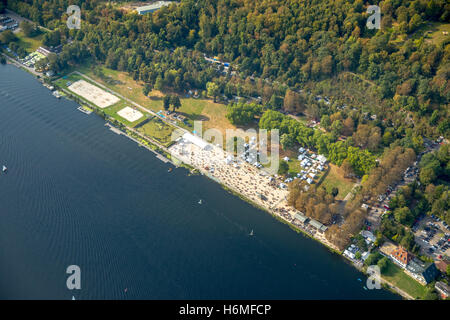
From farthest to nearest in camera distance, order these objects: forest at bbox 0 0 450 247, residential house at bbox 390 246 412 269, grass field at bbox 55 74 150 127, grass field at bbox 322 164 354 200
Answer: grass field at bbox 55 74 150 127 → forest at bbox 0 0 450 247 → grass field at bbox 322 164 354 200 → residential house at bbox 390 246 412 269

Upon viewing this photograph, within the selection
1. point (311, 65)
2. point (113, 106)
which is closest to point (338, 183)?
point (311, 65)

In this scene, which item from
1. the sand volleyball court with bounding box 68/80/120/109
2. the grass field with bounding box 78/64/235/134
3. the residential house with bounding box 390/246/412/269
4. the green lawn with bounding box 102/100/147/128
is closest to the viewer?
the residential house with bounding box 390/246/412/269

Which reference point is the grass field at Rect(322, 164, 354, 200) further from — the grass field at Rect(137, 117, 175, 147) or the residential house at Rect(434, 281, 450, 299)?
the grass field at Rect(137, 117, 175, 147)

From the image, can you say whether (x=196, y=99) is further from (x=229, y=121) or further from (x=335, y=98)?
(x=335, y=98)

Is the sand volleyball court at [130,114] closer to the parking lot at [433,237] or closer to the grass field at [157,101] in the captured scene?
the grass field at [157,101]

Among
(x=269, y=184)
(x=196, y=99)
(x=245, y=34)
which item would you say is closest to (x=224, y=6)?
(x=245, y=34)

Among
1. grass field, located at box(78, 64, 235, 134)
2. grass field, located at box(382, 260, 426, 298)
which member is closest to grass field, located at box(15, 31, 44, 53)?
grass field, located at box(78, 64, 235, 134)

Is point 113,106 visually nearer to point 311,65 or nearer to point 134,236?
point 134,236
